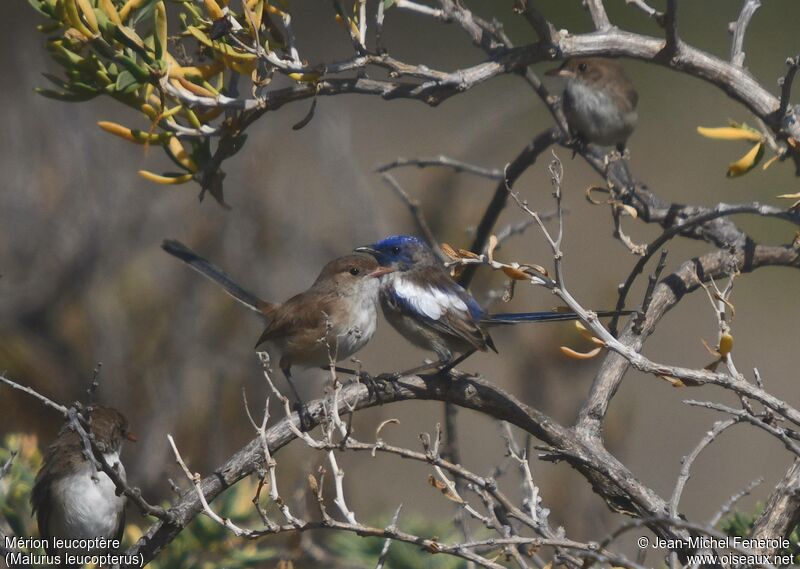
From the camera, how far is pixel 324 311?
163 inches

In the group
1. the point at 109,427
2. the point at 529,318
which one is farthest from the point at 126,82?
the point at 109,427

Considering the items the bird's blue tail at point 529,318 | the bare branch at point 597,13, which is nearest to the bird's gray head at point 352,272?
the bird's blue tail at point 529,318

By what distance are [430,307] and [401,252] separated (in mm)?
484

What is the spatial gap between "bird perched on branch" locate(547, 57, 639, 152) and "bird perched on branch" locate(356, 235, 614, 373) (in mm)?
796

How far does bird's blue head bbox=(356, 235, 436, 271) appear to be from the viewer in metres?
4.27

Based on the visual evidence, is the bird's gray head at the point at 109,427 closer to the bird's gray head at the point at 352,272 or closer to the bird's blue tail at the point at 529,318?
the bird's gray head at the point at 352,272

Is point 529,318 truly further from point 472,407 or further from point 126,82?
point 126,82

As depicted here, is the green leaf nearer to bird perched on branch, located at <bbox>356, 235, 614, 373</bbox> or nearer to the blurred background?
bird perched on branch, located at <bbox>356, 235, 614, 373</bbox>

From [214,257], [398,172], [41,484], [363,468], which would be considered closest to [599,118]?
[41,484]

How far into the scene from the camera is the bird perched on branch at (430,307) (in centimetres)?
381

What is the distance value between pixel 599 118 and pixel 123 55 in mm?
2170

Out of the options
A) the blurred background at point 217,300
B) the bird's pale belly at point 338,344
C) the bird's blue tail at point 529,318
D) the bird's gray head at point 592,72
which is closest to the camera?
the bird's blue tail at point 529,318
